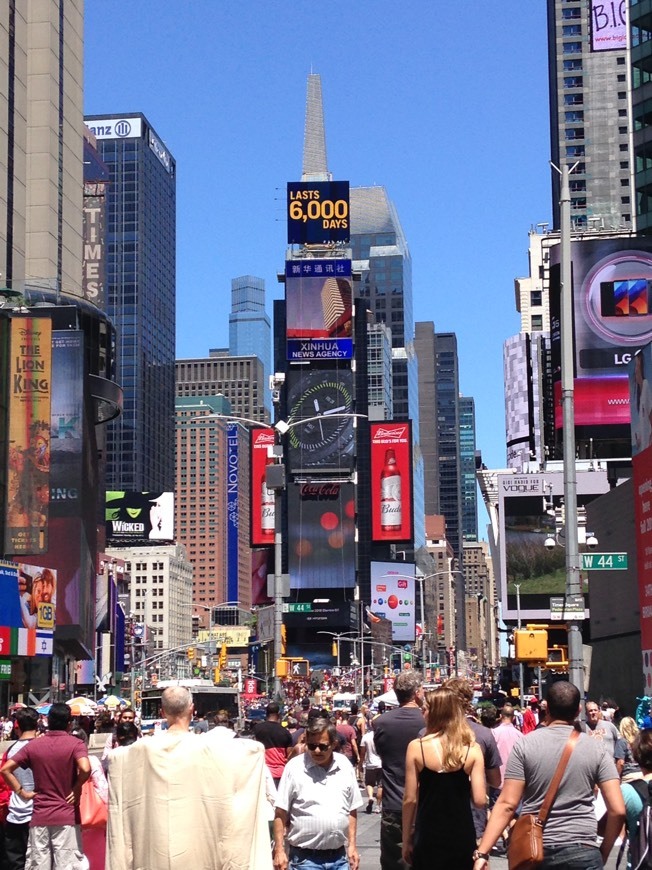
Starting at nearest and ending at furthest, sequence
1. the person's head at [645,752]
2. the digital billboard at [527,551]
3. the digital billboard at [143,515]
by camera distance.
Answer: the person's head at [645,752] → the digital billboard at [527,551] → the digital billboard at [143,515]

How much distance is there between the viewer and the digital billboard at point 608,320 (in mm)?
60094

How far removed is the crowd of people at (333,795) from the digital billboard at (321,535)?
143 metres

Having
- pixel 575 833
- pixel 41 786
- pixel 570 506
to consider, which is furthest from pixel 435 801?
pixel 570 506

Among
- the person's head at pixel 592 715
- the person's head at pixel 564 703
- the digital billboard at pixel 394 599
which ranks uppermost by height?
the person's head at pixel 564 703

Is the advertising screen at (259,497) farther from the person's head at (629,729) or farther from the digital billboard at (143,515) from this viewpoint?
the person's head at (629,729)

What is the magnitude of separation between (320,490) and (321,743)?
148 metres

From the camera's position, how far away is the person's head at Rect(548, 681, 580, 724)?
8.25 m

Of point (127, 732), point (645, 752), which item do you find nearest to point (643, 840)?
point (645, 752)

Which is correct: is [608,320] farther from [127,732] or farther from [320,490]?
[320,490]

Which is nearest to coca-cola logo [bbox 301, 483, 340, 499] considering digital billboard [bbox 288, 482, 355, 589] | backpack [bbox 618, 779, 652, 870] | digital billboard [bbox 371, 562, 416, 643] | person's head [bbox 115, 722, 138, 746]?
digital billboard [bbox 288, 482, 355, 589]

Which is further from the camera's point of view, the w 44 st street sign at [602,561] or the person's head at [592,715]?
the w 44 st street sign at [602,561]

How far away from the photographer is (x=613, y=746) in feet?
61.5

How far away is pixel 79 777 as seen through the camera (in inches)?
457

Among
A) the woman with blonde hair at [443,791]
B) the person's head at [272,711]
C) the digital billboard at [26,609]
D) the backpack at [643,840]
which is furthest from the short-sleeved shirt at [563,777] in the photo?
the digital billboard at [26,609]
